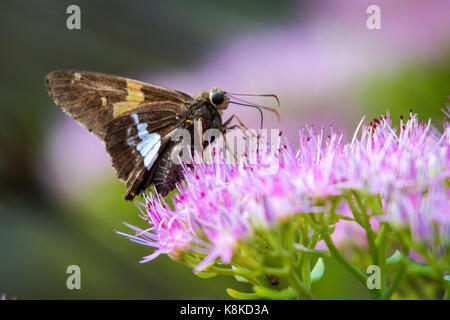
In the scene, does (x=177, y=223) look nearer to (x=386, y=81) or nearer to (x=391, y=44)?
(x=386, y=81)

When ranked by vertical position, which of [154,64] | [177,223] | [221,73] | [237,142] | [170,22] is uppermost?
[170,22]

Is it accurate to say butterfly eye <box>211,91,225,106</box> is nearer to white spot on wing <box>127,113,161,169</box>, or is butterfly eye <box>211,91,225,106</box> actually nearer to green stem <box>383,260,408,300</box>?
white spot on wing <box>127,113,161,169</box>

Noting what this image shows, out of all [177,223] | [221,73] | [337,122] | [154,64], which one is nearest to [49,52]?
[154,64]

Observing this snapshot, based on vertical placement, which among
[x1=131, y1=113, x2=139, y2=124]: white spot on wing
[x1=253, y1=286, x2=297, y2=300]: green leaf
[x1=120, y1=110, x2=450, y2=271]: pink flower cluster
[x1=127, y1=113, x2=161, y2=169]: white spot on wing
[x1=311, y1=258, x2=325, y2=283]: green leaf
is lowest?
[x1=253, y1=286, x2=297, y2=300]: green leaf

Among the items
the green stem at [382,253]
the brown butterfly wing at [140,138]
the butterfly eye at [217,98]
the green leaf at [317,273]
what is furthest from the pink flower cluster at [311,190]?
the butterfly eye at [217,98]

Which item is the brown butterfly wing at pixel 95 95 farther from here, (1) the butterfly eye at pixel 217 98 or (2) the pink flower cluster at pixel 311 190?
(2) the pink flower cluster at pixel 311 190

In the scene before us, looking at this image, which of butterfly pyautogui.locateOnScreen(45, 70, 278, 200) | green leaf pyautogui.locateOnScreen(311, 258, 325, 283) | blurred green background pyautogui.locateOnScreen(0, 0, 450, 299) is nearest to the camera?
green leaf pyautogui.locateOnScreen(311, 258, 325, 283)

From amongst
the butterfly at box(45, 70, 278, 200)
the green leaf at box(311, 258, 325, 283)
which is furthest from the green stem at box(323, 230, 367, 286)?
the butterfly at box(45, 70, 278, 200)

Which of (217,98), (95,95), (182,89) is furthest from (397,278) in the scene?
(182,89)
